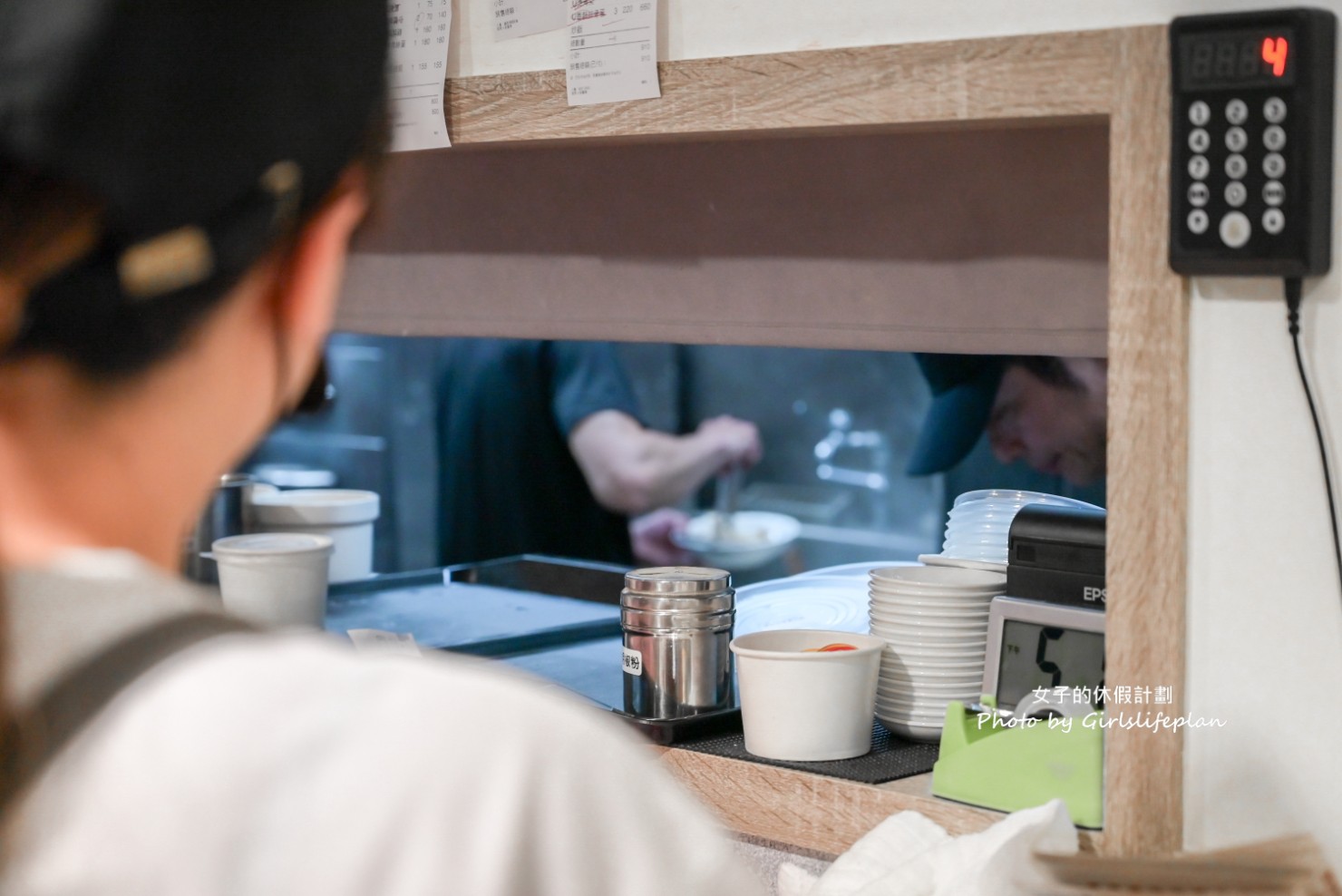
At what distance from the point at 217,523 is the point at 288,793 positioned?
67.5 inches

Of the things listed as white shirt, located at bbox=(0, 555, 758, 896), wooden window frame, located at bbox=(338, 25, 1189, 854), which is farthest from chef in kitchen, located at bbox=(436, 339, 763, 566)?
white shirt, located at bbox=(0, 555, 758, 896)

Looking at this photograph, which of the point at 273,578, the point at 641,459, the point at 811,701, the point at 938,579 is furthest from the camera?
the point at 641,459

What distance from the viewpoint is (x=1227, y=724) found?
107cm

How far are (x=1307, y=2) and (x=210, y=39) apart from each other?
840 mm

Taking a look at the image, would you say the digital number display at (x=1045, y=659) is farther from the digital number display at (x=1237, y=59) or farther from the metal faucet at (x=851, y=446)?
the metal faucet at (x=851, y=446)

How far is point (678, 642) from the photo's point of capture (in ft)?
4.63

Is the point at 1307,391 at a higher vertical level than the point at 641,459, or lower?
higher

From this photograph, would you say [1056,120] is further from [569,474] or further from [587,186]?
[569,474]

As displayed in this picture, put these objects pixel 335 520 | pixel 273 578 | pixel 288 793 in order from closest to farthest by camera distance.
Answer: pixel 288 793
pixel 273 578
pixel 335 520

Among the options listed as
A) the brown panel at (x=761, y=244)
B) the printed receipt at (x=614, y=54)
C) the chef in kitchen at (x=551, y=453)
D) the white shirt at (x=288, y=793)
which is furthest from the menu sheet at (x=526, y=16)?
the chef in kitchen at (x=551, y=453)

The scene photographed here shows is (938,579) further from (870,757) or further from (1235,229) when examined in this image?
(1235,229)

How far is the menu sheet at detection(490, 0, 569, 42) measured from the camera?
1.38m

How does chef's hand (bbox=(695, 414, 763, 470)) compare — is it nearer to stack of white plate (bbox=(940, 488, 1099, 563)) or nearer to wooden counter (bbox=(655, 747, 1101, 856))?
stack of white plate (bbox=(940, 488, 1099, 563))

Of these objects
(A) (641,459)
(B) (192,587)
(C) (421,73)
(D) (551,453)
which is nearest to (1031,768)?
(B) (192,587)
